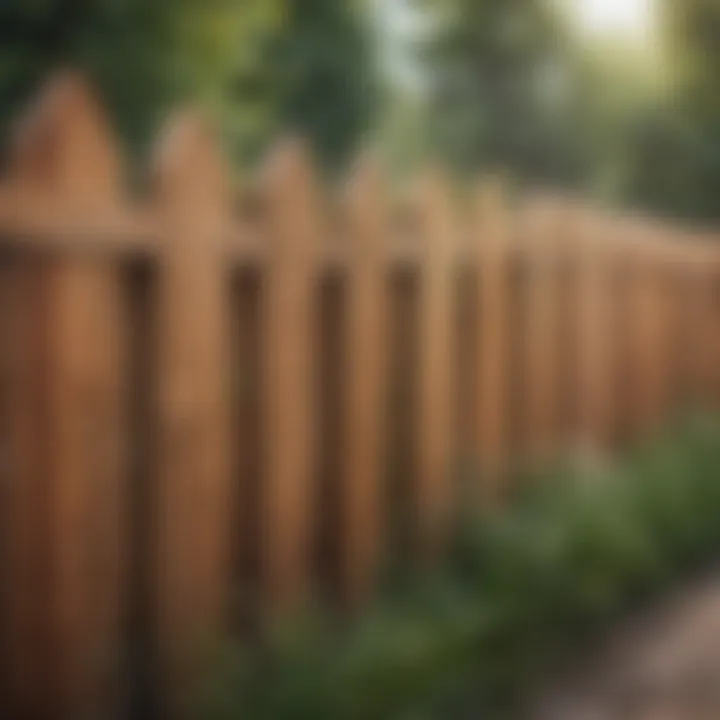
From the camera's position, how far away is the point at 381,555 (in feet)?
→ 16.1

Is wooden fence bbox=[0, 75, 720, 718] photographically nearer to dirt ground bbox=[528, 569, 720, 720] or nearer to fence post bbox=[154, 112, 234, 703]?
fence post bbox=[154, 112, 234, 703]

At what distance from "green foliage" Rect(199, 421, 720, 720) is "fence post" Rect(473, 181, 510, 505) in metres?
0.20

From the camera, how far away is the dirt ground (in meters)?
4.54

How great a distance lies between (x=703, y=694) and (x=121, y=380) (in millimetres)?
2205

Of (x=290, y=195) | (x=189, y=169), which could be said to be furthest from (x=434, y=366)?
→ (x=189, y=169)

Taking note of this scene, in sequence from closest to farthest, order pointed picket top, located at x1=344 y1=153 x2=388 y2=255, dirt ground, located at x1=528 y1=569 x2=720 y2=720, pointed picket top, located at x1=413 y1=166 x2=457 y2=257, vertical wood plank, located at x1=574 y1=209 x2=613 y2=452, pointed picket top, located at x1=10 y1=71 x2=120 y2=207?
pointed picket top, located at x1=10 y1=71 x2=120 y2=207 → dirt ground, located at x1=528 y1=569 x2=720 y2=720 → pointed picket top, located at x1=344 y1=153 x2=388 y2=255 → pointed picket top, located at x1=413 y1=166 x2=457 y2=257 → vertical wood plank, located at x1=574 y1=209 x2=613 y2=452

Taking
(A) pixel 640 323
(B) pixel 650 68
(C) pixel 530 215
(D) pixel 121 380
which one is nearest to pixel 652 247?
(A) pixel 640 323

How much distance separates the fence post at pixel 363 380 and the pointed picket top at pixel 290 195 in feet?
1.07

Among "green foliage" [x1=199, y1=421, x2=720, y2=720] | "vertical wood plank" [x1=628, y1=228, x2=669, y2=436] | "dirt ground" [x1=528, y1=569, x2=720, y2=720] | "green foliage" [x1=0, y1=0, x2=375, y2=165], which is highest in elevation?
"green foliage" [x1=0, y1=0, x2=375, y2=165]

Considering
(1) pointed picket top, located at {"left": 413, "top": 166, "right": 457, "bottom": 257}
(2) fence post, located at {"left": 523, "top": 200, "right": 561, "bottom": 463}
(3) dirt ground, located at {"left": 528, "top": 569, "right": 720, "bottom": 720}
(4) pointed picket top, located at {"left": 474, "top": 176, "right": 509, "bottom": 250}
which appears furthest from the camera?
(2) fence post, located at {"left": 523, "top": 200, "right": 561, "bottom": 463}

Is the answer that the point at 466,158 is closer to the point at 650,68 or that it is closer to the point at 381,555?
the point at 650,68

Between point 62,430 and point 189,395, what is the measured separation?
0.50m

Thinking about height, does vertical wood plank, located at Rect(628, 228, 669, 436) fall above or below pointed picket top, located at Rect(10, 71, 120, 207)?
below

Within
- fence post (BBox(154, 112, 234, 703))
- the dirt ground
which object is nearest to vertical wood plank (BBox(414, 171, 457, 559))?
the dirt ground
